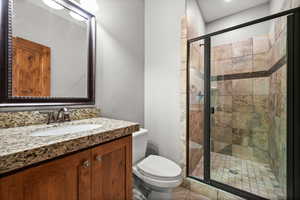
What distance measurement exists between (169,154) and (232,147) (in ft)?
3.44

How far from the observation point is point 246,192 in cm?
143

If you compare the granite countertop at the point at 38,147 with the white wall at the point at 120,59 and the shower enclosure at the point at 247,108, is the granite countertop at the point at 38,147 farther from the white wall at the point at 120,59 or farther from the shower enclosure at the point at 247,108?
the shower enclosure at the point at 247,108

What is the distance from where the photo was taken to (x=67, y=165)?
605 millimetres

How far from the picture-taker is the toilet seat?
120 centimetres

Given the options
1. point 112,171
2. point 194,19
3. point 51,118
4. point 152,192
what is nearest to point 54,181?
point 112,171

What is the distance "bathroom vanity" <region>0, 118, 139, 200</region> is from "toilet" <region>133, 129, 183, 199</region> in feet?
1.15

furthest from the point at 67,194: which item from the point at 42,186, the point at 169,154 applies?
the point at 169,154

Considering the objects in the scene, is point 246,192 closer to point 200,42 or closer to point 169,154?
point 169,154

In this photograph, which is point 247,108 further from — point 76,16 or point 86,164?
point 76,16

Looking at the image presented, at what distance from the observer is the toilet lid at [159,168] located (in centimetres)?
123

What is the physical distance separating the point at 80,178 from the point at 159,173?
2.57 ft

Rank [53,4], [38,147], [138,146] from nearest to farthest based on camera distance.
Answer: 1. [38,147]
2. [53,4]
3. [138,146]

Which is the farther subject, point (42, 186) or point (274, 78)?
point (274, 78)

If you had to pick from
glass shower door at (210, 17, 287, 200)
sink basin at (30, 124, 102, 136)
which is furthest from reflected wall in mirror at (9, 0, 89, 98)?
glass shower door at (210, 17, 287, 200)
